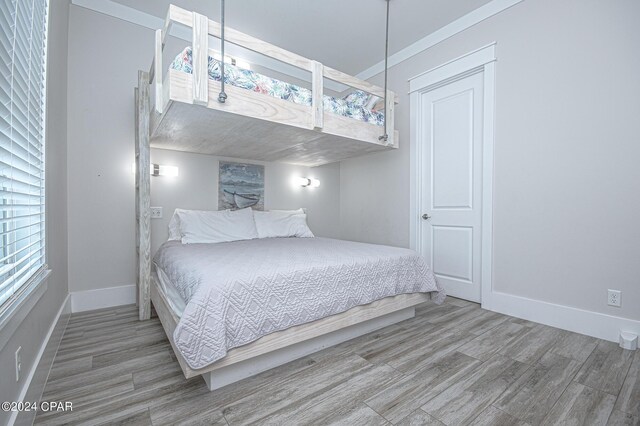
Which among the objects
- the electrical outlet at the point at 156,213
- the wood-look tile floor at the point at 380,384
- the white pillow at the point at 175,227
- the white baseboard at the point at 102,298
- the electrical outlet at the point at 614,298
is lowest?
the wood-look tile floor at the point at 380,384

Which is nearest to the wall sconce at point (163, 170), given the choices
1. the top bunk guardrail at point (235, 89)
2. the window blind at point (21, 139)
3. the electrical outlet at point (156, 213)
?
the electrical outlet at point (156, 213)

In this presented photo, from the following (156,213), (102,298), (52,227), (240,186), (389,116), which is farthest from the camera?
(240,186)

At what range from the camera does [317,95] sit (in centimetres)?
229

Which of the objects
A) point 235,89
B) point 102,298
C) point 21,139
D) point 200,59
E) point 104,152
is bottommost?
point 102,298

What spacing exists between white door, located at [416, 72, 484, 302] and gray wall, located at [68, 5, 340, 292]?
2.92 metres

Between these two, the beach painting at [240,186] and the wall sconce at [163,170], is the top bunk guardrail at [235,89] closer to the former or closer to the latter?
the wall sconce at [163,170]

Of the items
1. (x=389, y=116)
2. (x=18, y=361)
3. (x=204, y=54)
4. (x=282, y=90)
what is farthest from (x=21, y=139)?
(x=389, y=116)

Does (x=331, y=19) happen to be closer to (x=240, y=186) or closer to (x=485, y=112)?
(x=485, y=112)

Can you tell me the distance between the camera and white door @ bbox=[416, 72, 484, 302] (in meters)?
2.90

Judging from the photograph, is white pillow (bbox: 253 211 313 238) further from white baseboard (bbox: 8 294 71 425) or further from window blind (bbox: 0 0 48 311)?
window blind (bbox: 0 0 48 311)

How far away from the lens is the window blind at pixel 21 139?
0.99 metres

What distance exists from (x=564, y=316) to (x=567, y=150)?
132cm

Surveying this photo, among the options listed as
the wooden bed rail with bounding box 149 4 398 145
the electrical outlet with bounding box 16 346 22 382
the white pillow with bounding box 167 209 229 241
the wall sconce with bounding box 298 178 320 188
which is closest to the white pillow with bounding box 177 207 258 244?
the white pillow with bounding box 167 209 229 241

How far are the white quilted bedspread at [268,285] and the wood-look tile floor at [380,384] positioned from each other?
11.3 inches
